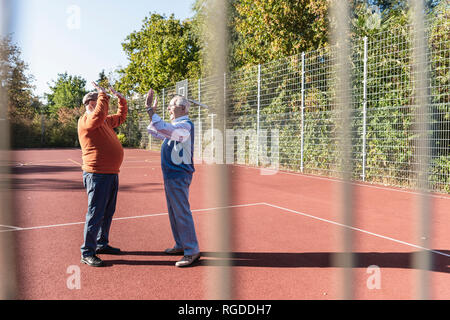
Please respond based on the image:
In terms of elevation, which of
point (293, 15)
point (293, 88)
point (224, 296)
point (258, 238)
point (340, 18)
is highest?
point (293, 15)

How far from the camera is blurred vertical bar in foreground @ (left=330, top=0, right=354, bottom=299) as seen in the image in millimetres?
1109

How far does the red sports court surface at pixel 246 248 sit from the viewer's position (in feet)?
5.59

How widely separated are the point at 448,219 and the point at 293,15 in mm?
9549

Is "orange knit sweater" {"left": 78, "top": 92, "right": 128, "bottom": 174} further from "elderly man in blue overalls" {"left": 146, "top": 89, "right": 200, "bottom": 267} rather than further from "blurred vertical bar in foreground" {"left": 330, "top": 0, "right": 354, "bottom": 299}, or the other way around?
"blurred vertical bar in foreground" {"left": 330, "top": 0, "right": 354, "bottom": 299}

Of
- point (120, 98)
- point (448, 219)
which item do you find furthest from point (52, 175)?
point (448, 219)

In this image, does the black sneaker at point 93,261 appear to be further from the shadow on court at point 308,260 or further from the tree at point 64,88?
the tree at point 64,88

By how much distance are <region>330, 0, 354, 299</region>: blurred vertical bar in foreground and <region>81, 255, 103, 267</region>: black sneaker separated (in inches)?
112

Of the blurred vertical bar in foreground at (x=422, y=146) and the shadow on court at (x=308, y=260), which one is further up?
the blurred vertical bar in foreground at (x=422, y=146)

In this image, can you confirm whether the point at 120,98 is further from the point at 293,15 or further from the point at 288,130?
the point at 293,15

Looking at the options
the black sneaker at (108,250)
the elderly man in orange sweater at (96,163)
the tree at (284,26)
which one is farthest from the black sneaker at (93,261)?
the tree at (284,26)

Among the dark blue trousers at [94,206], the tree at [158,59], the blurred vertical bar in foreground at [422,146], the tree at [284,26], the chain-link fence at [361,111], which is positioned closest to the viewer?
the blurred vertical bar in foreground at [422,146]

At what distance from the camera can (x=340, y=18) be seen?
1.10 m

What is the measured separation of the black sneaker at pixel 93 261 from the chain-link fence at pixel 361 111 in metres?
2.05

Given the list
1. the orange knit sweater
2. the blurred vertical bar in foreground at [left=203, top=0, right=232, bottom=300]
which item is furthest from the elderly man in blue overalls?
the blurred vertical bar in foreground at [left=203, top=0, right=232, bottom=300]
